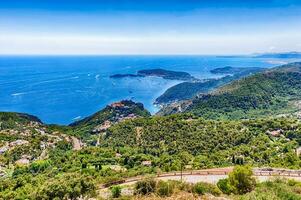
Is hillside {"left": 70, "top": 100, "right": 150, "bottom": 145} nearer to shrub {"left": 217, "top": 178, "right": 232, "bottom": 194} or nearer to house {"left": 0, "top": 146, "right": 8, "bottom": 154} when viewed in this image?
house {"left": 0, "top": 146, "right": 8, "bottom": 154}

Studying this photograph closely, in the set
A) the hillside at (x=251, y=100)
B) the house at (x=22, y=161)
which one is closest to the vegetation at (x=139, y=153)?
the house at (x=22, y=161)

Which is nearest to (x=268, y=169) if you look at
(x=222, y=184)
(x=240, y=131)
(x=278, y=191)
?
(x=222, y=184)

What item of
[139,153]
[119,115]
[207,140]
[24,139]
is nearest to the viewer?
[139,153]

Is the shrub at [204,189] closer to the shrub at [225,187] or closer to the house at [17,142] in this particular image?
the shrub at [225,187]

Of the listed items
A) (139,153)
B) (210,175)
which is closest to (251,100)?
(139,153)

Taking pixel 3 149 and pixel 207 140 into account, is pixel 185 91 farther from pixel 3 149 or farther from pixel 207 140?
pixel 3 149
